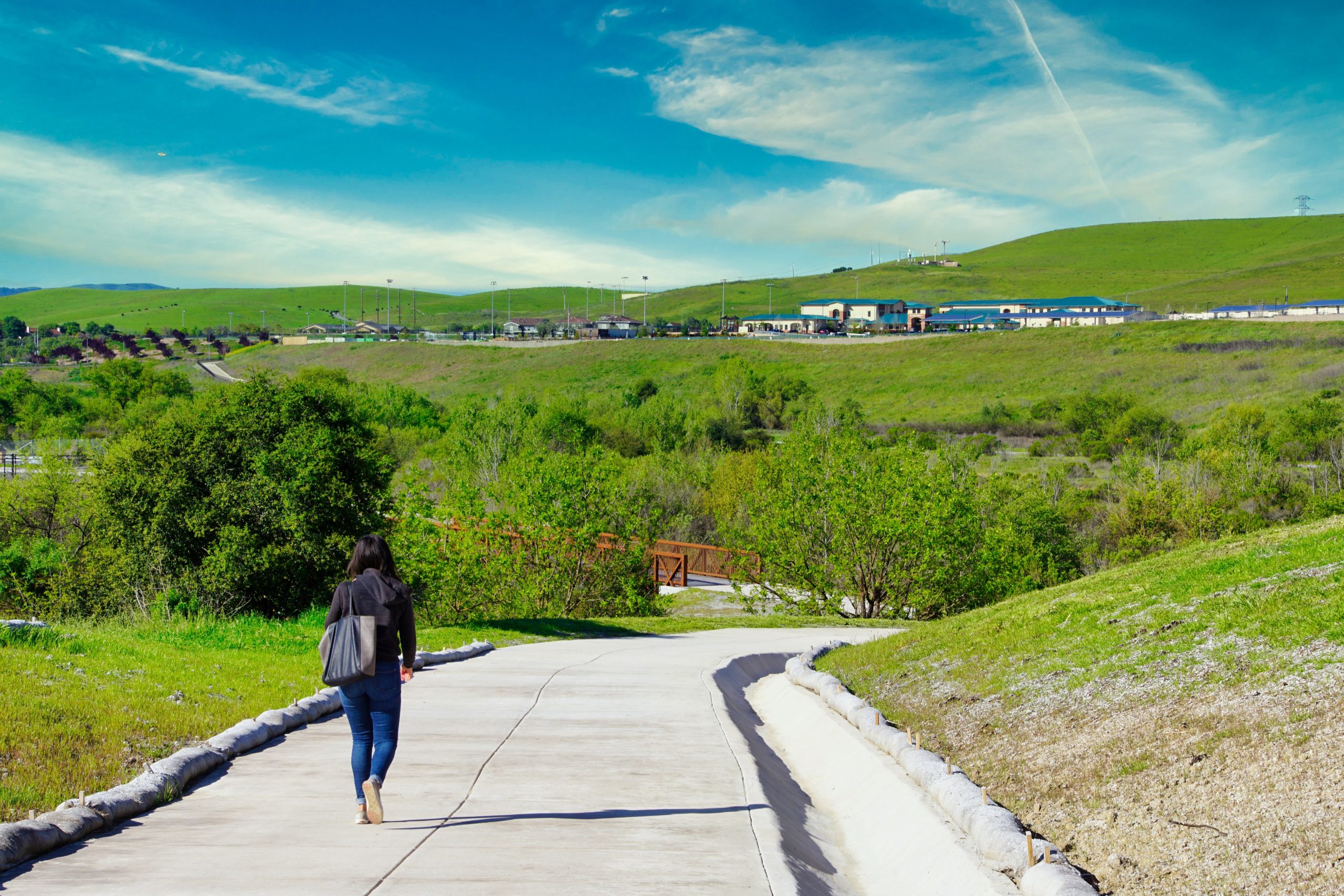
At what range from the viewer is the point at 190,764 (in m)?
7.27

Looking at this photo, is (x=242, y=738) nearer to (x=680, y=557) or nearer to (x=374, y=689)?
(x=374, y=689)

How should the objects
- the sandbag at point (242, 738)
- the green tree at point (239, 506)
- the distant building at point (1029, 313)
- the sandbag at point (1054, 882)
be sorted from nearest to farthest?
the sandbag at point (1054, 882) < the sandbag at point (242, 738) < the green tree at point (239, 506) < the distant building at point (1029, 313)

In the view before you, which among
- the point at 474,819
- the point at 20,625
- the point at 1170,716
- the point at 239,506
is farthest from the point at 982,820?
the point at 239,506

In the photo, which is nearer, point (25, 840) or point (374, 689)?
point (25, 840)

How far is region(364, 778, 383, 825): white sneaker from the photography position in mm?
6234

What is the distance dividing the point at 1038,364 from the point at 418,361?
8015 centimetres

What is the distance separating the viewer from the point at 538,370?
123 meters

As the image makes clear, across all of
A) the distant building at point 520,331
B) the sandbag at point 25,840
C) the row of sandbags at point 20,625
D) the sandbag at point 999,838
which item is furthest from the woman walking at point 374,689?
the distant building at point 520,331

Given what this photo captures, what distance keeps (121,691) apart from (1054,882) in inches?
339

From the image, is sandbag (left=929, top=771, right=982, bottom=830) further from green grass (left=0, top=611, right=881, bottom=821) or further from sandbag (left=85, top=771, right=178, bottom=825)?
green grass (left=0, top=611, right=881, bottom=821)

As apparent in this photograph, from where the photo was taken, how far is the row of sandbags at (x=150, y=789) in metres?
5.43

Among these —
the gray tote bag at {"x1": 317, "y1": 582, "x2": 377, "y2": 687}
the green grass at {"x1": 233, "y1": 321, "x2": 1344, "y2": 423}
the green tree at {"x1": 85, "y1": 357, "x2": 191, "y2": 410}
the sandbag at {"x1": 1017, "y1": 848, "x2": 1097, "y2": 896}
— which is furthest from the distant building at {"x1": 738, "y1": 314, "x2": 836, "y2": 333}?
the sandbag at {"x1": 1017, "y1": 848, "x2": 1097, "y2": 896}

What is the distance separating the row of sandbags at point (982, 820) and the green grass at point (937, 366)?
74220mm

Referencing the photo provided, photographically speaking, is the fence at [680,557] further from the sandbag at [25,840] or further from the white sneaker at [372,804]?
the sandbag at [25,840]
